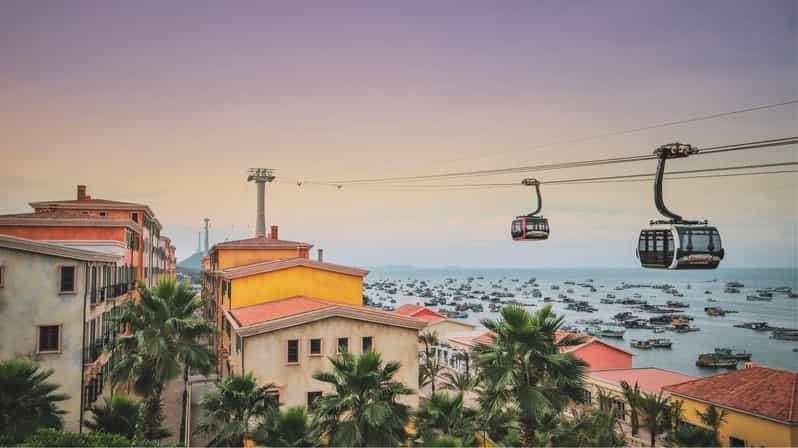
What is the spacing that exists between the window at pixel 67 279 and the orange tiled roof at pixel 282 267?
9.44 m

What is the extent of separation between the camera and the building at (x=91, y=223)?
109 ft

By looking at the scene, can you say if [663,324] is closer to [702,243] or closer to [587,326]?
[587,326]

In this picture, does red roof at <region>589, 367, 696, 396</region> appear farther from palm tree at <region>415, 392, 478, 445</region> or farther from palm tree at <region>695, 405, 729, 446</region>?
palm tree at <region>415, 392, 478, 445</region>

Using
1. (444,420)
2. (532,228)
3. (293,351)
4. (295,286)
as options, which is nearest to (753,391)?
(532,228)

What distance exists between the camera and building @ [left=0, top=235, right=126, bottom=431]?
79.0 feet

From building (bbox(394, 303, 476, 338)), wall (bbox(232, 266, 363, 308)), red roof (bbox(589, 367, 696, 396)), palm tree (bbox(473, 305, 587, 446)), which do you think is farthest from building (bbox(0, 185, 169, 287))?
red roof (bbox(589, 367, 696, 396))

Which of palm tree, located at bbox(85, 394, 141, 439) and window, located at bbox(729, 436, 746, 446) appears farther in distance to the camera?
window, located at bbox(729, 436, 746, 446)

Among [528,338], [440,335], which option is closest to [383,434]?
[528,338]

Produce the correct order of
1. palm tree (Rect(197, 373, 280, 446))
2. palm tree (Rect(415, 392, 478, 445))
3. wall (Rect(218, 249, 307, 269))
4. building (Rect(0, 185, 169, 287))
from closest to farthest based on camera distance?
palm tree (Rect(197, 373, 280, 446)) < palm tree (Rect(415, 392, 478, 445)) < building (Rect(0, 185, 169, 287)) < wall (Rect(218, 249, 307, 269))

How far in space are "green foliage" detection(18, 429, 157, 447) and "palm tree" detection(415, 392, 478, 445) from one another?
856 centimetres

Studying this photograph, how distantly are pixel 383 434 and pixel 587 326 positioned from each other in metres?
123

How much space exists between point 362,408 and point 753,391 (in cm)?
2108

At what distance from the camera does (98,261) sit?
90.1ft

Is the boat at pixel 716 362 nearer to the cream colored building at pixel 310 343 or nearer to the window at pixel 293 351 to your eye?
the cream colored building at pixel 310 343
